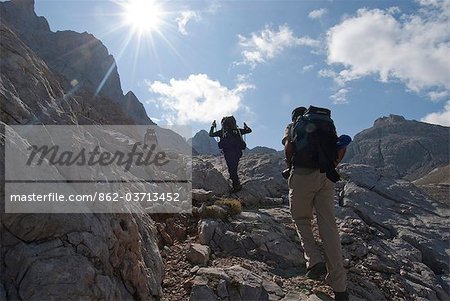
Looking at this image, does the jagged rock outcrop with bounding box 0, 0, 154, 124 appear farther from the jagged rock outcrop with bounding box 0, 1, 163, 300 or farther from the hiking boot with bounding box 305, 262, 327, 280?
the hiking boot with bounding box 305, 262, 327, 280

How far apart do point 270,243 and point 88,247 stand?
554cm

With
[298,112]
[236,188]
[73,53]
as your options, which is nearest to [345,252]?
[298,112]

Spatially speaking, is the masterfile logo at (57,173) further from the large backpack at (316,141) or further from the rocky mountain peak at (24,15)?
the rocky mountain peak at (24,15)

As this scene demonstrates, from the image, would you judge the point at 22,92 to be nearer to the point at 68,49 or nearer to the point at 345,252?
the point at 345,252

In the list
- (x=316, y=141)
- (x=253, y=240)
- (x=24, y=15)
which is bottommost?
(x=253, y=240)

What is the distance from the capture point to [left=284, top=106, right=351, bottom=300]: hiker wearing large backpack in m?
7.18

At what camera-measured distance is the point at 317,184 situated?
767 cm

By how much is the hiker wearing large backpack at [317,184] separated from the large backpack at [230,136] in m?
6.47

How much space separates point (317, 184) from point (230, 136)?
23.9 feet

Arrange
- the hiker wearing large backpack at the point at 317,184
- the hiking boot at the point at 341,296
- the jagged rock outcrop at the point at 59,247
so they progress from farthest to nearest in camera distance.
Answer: the hiker wearing large backpack at the point at 317,184, the hiking boot at the point at 341,296, the jagged rock outcrop at the point at 59,247

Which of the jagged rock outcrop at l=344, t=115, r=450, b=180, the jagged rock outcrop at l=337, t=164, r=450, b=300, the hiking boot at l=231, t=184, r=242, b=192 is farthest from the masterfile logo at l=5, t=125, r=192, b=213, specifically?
the jagged rock outcrop at l=344, t=115, r=450, b=180

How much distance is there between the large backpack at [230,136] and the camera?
576 inches

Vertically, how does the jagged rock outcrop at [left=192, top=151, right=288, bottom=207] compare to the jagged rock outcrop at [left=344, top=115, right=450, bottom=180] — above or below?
below

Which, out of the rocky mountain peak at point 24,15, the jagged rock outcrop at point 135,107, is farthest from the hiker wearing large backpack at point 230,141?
the rocky mountain peak at point 24,15
